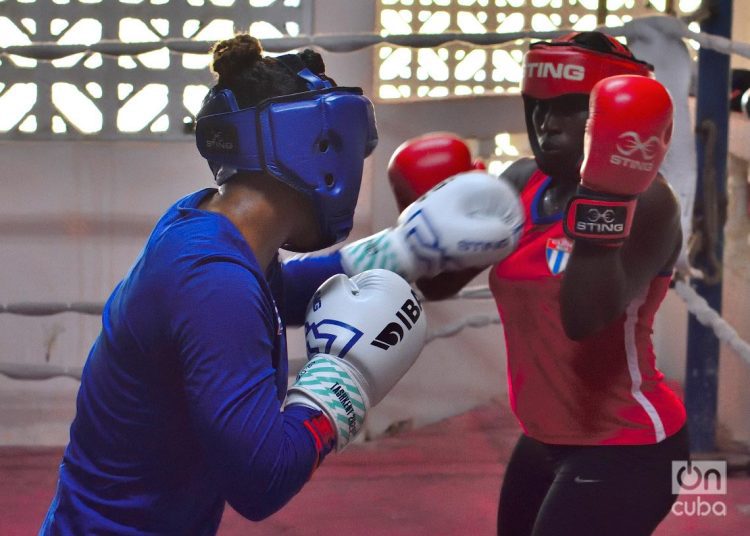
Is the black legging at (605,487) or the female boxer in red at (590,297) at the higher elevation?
the female boxer in red at (590,297)

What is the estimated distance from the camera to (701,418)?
2.93m

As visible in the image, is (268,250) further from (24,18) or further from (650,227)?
(24,18)

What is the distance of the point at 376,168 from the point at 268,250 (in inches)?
81.5

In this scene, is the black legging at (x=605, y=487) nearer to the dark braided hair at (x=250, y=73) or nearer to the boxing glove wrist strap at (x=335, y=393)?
the boxing glove wrist strap at (x=335, y=393)

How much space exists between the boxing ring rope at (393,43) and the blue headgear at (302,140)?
1401 millimetres

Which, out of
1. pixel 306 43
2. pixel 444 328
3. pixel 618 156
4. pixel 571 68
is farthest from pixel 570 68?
pixel 444 328

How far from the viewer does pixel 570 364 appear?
5.19 ft

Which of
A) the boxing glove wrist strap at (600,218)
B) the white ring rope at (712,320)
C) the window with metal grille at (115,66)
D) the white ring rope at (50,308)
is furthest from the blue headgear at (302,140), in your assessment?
the window with metal grille at (115,66)

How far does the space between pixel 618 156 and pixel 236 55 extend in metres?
0.57

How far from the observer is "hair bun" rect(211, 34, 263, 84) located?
1126 mm

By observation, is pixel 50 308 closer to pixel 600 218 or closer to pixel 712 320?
pixel 712 320

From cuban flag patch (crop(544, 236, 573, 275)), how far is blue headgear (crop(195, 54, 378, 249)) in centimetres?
49

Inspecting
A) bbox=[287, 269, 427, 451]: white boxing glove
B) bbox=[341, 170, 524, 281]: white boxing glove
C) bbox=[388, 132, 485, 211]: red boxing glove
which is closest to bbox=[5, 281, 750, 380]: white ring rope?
bbox=[388, 132, 485, 211]: red boxing glove

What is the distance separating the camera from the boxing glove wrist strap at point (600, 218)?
142cm
